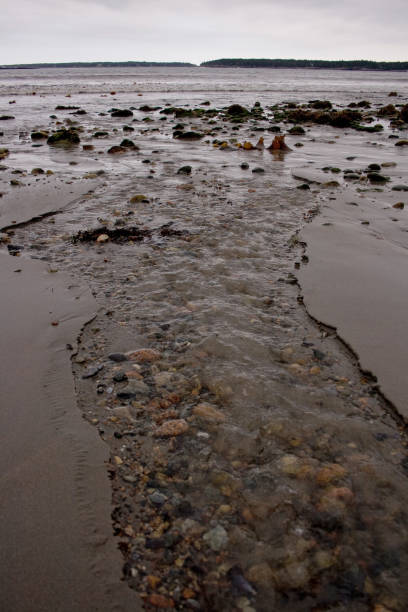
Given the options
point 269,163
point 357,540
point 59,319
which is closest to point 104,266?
point 59,319

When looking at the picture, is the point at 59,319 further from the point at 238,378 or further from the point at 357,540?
the point at 357,540

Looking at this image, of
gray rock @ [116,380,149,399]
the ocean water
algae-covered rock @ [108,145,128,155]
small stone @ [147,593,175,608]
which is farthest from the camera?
the ocean water

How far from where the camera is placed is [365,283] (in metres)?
3.96

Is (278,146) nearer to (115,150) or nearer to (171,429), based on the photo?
(115,150)

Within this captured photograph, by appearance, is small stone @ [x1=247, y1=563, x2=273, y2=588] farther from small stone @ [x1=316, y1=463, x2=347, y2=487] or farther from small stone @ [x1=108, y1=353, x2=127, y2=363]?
small stone @ [x1=108, y1=353, x2=127, y2=363]

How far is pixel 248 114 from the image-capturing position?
1884 cm

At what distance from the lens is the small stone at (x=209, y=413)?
2.39 meters

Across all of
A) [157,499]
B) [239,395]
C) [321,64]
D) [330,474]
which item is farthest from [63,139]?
[321,64]

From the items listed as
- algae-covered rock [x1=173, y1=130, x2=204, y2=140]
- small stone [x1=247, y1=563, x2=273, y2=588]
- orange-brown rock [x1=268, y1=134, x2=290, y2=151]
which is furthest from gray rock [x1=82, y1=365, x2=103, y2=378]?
algae-covered rock [x1=173, y1=130, x2=204, y2=140]

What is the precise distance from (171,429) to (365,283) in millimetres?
2619

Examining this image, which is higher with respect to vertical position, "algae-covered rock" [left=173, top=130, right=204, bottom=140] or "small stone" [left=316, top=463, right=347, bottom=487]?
"algae-covered rock" [left=173, top=130, right=204, bottom=140]

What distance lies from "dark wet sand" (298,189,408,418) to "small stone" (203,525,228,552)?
4.50 ft

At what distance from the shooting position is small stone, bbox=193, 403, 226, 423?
2.39m

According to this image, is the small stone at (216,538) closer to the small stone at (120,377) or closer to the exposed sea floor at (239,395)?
the exposed sea floor at (239,395)
